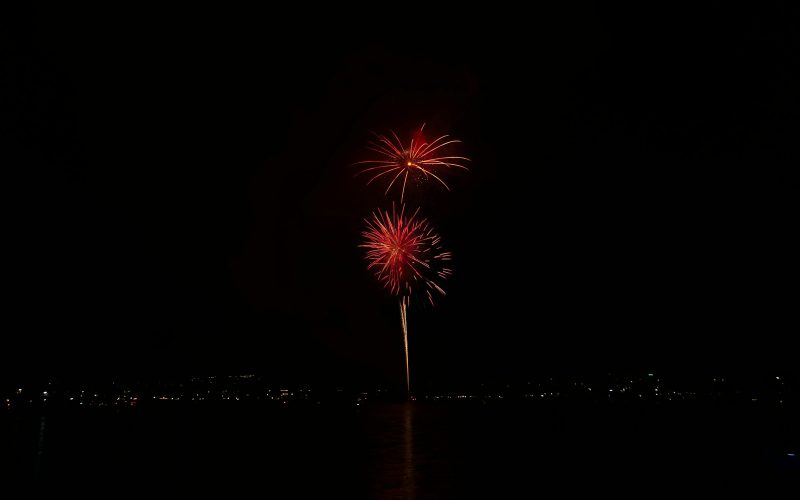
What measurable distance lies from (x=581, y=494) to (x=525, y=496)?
49.8 inches

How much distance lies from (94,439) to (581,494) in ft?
80.0

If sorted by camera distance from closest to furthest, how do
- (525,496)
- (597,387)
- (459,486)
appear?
(525,496)
(459,486)
(597,387)

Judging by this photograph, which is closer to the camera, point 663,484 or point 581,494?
point 581,494

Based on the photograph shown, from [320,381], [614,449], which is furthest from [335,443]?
[320,381]

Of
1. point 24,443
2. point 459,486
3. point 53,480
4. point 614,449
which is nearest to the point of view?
point 459,486

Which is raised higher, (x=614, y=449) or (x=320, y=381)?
(x=320, y=381)

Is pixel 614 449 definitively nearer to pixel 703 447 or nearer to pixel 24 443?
pixel 703 447

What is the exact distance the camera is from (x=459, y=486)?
15.0 meters

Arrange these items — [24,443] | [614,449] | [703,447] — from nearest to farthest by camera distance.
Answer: [614,449], [703,447], [24,443]

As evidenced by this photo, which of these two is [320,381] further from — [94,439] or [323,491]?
[323,491]

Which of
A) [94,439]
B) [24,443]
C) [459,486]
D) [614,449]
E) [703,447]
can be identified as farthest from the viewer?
[94,439]

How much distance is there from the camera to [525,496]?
13930 millimetres

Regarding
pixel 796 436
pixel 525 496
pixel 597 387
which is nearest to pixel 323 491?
pixel 525 496

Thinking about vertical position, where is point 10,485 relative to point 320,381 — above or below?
below
